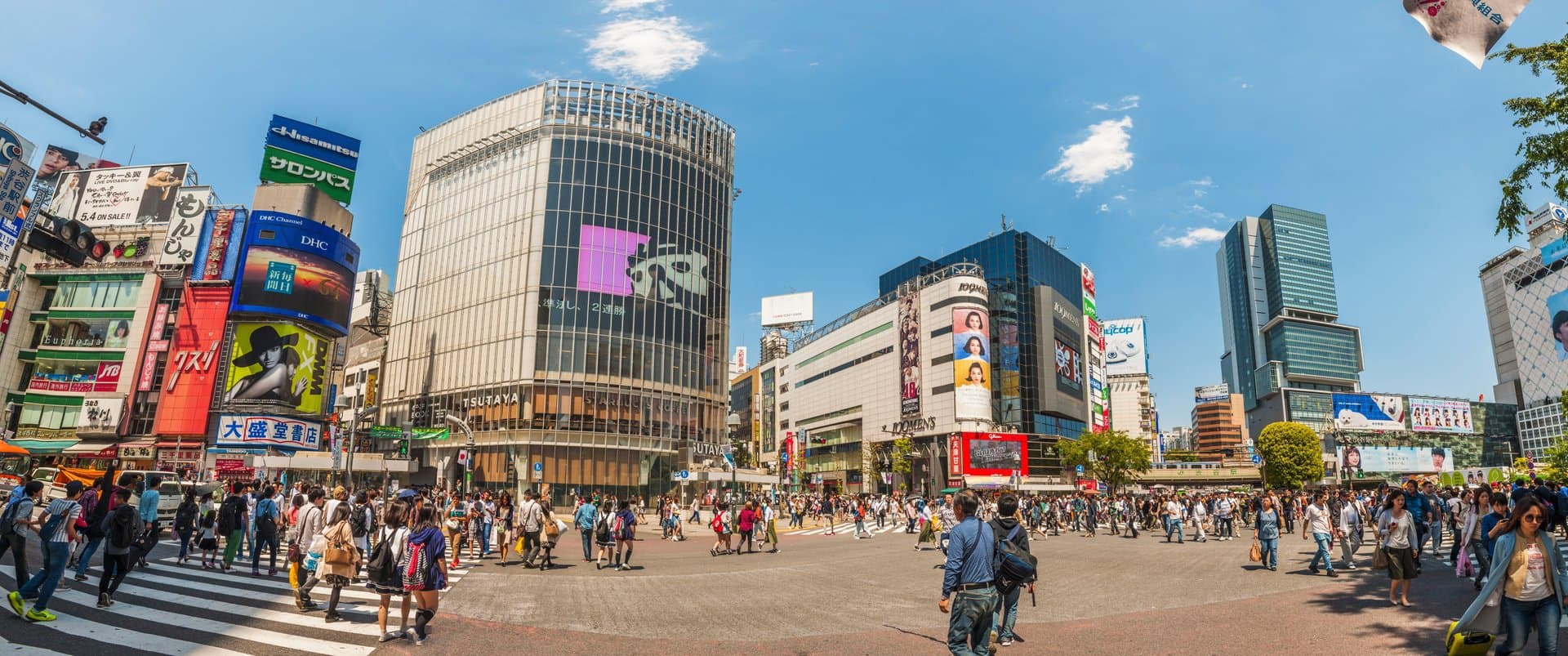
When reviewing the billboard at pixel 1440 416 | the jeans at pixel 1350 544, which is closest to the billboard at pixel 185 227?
the jeans at pixel 1350 544

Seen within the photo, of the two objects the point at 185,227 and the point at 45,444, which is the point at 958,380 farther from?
the point at 45,444

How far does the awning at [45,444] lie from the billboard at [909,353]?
7471 cm

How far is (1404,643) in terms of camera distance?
8805 mm

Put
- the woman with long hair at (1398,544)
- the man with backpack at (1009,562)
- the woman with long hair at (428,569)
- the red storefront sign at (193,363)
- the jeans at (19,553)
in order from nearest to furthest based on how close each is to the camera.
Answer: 1. the man with backpack at (1009,562)
2. the woman with long hair at (428,569)
3. the jeans at (19,553)
4. the woman with long hair at (1398,544)
5. the red storefront sign at (193,363)

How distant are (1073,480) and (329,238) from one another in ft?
280

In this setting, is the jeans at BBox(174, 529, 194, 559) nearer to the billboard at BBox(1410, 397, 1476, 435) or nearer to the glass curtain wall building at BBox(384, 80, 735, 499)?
the glass curtain wall building at BBox(384, 80, 735, 499)

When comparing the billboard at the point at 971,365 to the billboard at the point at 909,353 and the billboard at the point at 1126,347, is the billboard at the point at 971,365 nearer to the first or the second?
the billboard at the point at 909,353

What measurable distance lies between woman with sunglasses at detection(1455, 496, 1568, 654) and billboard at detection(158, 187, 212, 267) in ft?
234

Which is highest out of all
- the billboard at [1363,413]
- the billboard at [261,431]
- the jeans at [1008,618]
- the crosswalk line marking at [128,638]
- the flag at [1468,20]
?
the billboard at [1363,413]

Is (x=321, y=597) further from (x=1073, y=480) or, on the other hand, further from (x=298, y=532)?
(x=1073, y=480)

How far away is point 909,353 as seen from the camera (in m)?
92.1

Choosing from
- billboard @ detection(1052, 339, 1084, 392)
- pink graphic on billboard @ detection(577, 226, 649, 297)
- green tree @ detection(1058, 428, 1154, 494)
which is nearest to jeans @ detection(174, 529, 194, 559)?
pink graphic on billboard @ detection(577, 226, 649, 297)

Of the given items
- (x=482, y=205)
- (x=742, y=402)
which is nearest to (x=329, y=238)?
(x=482, y=205)

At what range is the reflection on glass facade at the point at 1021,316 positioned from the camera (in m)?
93.8
